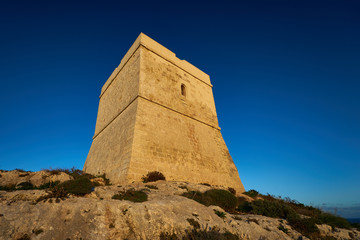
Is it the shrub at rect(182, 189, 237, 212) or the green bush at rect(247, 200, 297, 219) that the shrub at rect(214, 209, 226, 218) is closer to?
the shrub at rect(182, 189, 237, 212)

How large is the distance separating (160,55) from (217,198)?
11.6m

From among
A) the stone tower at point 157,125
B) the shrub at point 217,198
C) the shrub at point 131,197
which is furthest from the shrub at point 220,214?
the stone tower at point 157,125

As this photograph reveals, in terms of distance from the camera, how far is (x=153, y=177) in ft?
31.3

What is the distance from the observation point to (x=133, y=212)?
15.4 ft

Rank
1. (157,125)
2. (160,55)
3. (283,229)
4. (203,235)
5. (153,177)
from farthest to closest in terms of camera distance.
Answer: (160,55), (157,125), (153,177), (283,229), (203,235)

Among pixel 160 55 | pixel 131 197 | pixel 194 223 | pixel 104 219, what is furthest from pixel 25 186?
pixel 160 55

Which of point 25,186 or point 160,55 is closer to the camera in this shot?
point 25,186

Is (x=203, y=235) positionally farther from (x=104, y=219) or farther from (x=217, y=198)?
(x=217, y=198)

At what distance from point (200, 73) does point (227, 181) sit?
421 inches

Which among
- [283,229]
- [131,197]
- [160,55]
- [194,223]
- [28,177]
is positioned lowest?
[283,229]

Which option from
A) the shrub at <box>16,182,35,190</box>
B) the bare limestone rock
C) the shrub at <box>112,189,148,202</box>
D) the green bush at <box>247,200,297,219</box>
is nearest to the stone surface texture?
the shrub at <box>112,189,148,202</box>

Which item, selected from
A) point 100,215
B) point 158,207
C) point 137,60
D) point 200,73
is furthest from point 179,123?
point 100,215

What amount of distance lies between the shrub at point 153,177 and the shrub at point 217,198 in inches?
91.2

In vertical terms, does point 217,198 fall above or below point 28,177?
below
